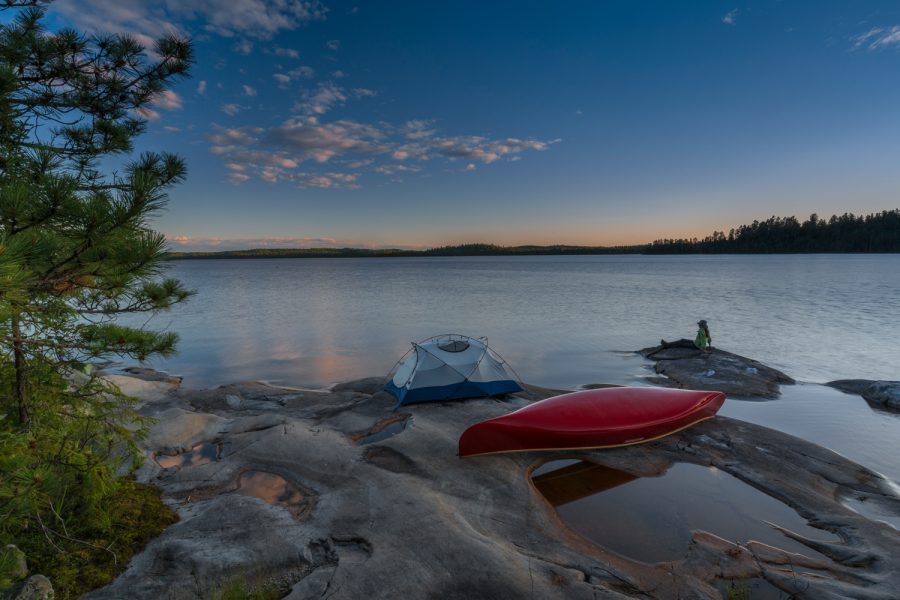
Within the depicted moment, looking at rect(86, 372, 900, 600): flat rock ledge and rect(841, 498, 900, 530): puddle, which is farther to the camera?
rect(841, 498, 900, 530): puddle

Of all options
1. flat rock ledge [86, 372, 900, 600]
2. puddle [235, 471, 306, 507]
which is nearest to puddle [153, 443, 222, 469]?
flat rock ledge [86, 372, 900, 600]

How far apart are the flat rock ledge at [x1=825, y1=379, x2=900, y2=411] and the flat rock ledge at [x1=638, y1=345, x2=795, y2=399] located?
1790mm

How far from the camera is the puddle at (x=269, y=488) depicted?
8125mm

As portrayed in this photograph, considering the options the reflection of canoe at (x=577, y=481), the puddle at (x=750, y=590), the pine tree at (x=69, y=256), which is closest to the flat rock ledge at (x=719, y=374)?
the reflection of canoe at (x=577, y=481)

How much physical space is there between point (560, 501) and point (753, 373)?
573 inches

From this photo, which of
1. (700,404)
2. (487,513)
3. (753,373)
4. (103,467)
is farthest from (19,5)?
(753,373)

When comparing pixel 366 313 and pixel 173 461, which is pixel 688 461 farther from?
pixel 366 313

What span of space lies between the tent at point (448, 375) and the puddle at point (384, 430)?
1.10 meters

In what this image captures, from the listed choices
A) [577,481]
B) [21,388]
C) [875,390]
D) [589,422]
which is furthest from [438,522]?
[875,390]

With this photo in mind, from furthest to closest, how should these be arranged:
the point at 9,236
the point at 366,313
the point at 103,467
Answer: the point at 366,313
the point at 103,467
the point at 9,236

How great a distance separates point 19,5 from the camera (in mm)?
5492

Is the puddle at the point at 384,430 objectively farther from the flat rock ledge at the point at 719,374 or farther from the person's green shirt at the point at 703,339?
the person's green shirt at the point at 703,339

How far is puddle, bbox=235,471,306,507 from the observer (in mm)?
8125

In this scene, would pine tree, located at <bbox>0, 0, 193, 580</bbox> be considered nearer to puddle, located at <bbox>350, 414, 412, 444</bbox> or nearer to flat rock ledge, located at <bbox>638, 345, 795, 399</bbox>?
puddle, located at <bbox>350, 414, 412, 444</bbox>
